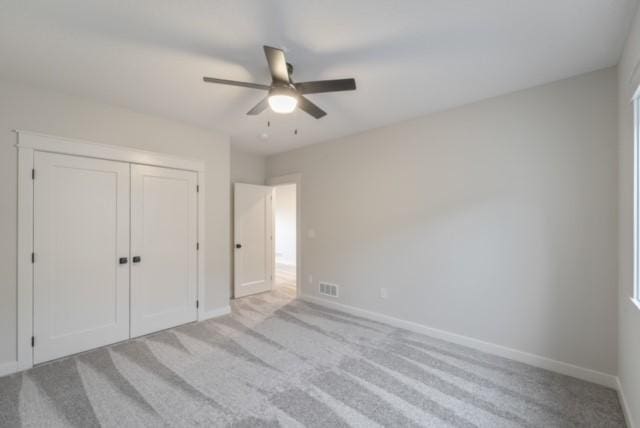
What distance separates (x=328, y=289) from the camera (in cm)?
427

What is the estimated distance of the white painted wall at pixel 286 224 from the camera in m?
8.42

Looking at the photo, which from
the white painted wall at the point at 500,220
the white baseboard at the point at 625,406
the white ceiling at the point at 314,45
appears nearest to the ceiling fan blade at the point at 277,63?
the white ceiling at the point at 314,45

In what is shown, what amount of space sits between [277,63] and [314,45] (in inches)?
15.2

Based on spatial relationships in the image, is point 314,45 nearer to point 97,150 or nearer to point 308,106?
point 308,106

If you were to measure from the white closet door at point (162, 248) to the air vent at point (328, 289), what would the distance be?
186cm

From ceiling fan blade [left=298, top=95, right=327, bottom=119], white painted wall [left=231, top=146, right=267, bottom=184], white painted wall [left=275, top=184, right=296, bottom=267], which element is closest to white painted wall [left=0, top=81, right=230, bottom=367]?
white painted wall [left=231, top=146, right=267, bottom=184]

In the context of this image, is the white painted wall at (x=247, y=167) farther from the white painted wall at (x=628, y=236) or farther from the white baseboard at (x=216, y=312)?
the white painted wall at (x=628, y=236)

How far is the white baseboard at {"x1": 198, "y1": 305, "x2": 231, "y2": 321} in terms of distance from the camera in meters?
3.70

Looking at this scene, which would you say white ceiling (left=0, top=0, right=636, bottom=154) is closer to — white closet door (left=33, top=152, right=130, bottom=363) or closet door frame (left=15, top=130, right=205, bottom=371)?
closet door frame (left=15, top=130, right=205, bottom=371)

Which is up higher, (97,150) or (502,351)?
(97,150)

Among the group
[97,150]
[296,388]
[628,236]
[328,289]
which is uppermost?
[97,150]

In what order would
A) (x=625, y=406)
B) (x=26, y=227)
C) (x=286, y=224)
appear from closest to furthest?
1. (x=625, y=406)
2. (x=26, y=227)
3. (x=286, y=224)

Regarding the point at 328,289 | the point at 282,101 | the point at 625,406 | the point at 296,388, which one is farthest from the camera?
the point at 328,289

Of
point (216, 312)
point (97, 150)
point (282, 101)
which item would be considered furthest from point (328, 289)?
point (97, 150)
